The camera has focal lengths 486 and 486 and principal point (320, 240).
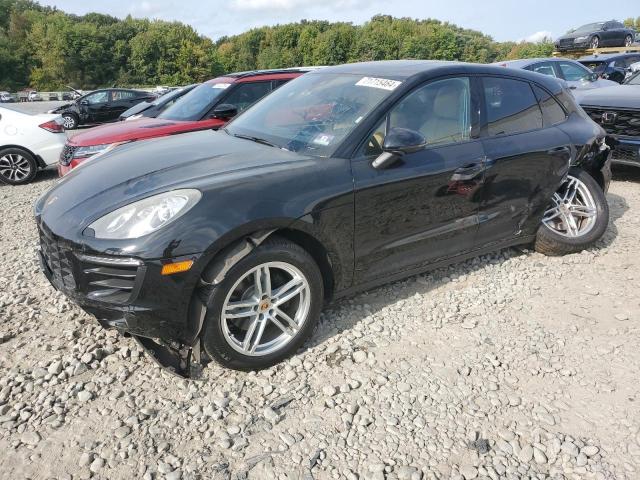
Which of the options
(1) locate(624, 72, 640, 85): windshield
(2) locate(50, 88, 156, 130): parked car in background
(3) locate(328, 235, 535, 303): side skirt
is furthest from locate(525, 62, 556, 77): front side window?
(2) locate(50, 88, 156, 130): parked car in background

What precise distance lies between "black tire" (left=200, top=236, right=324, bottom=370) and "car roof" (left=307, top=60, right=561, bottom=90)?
1.44 m

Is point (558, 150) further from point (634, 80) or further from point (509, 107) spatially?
point (634, 80)

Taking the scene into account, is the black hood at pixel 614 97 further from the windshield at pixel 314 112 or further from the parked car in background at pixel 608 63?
the parked car in background at pixel 608 63

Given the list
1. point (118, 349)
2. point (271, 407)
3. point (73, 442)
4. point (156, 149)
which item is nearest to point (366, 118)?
point (156, 149)

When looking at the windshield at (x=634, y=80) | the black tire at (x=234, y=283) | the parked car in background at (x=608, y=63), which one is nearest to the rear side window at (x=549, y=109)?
the black tire at (x=234, y=283)

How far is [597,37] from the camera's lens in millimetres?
19531

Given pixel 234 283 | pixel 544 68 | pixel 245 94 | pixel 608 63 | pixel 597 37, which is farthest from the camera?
pixel 597 37

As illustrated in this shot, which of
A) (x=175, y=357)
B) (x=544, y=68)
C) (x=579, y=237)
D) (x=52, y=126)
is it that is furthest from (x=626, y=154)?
(x=52, y=126)

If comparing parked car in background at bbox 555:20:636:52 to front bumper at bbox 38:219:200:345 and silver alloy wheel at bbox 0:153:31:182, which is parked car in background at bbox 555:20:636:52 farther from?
front bumper at bbox 38:219:200:345

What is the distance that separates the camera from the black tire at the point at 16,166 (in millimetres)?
7426

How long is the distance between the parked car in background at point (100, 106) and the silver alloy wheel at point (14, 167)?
10299mm

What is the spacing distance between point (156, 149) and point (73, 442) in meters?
1.88

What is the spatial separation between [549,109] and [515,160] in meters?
0.78

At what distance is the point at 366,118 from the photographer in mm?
2998
